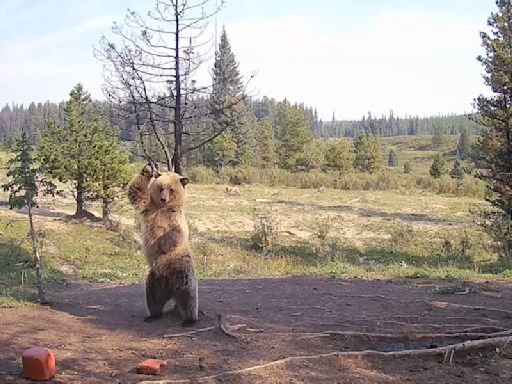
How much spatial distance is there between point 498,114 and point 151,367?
1572 cm

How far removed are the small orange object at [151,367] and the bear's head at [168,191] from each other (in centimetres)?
222

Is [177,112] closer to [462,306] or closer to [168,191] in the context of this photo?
[168,191]

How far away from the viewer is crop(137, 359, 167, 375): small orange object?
4.82 m

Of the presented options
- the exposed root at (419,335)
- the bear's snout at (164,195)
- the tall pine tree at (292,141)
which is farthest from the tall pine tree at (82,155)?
the tall pine tree at (292,141)

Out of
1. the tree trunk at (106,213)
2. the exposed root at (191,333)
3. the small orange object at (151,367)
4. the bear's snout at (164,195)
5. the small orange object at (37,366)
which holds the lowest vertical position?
the exposed root at (191,333)

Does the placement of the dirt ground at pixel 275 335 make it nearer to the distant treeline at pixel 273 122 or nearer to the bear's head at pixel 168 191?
the bear's head at pixel 168 191

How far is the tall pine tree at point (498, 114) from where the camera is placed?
687 inches

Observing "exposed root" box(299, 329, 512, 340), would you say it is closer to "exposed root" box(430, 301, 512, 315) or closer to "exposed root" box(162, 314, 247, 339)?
"exposed root" box(162, 314, 247, 339)

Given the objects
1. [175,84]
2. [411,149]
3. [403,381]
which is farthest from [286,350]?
[411,149]

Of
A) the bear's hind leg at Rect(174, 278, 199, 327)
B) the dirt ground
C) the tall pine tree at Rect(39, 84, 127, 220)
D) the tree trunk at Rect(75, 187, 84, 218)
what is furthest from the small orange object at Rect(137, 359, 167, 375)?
the tree trunk at Rect(75, 187, 84, 218)

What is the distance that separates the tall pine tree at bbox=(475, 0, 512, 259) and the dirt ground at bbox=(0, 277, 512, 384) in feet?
30.7

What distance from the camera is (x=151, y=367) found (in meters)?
4.82

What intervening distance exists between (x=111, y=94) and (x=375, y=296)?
618 centimetres

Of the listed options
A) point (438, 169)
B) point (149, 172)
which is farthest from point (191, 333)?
point (438, 169)
